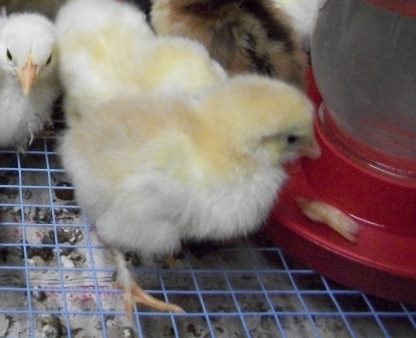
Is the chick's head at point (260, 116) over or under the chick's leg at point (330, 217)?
over

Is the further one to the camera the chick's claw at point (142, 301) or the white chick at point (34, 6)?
the white chick at point (34, 6)

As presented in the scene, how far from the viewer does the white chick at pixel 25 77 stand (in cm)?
131

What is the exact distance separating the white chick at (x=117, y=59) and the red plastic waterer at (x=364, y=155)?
231mm

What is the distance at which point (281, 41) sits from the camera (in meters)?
1.33

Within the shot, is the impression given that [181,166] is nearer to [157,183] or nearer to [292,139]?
[157,183]

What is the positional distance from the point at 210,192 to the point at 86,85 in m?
0.34

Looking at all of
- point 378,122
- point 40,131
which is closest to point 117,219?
point 40,131

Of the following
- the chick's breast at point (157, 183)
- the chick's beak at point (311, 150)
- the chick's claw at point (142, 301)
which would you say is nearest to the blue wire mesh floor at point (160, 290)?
the chick's claw at point (142, 301)

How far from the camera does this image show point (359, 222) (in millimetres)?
1270

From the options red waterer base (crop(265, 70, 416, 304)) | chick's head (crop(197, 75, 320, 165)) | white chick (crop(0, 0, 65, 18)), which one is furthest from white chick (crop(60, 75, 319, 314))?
white chick (crop(0, 0, 65, 18))

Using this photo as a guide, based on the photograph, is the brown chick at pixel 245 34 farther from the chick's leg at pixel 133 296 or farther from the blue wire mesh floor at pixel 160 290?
the chick's leg at pixel 133 296

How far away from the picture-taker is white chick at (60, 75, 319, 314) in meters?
1.07

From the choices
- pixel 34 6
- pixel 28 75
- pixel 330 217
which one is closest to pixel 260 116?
pixel 330 217

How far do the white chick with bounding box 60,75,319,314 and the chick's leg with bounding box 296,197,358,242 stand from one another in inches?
5.1
